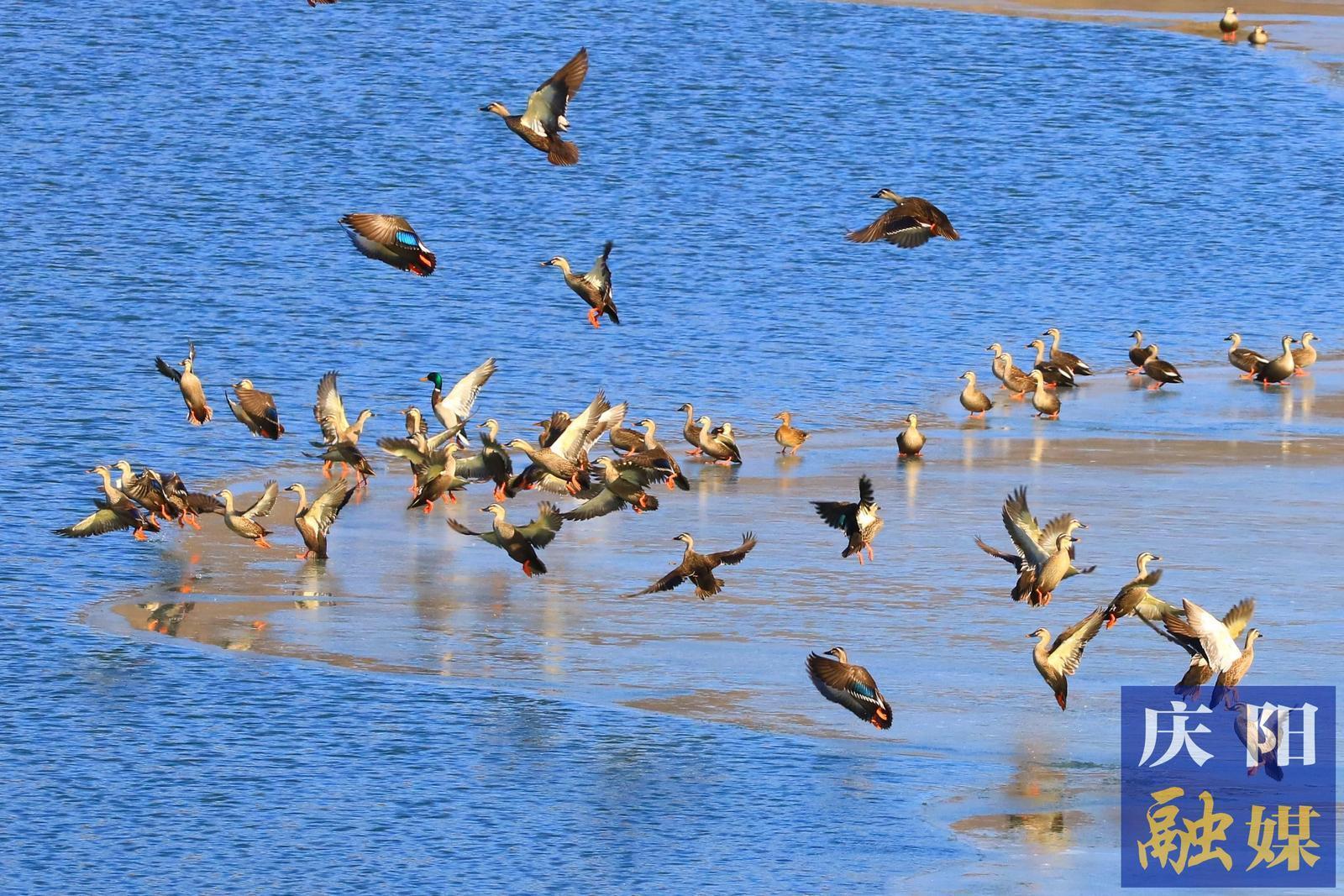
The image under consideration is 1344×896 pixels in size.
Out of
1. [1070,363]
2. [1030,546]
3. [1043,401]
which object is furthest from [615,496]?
[1070,363]

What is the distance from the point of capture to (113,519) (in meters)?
20.1

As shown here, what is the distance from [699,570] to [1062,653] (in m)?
3.19

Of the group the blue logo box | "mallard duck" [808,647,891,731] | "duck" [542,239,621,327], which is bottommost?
the blue logo box

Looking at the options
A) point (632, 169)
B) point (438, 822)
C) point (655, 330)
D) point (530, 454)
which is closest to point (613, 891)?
point (438, 822)

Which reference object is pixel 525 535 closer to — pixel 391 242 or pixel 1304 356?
pixel 391 242

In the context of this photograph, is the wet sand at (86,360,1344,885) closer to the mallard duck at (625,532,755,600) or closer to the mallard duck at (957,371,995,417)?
the mallard duck at (625,532,755,600)

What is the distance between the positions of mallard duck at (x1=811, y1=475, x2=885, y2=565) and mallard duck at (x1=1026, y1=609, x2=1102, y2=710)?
2.96m

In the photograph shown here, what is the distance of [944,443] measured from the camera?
24359mm

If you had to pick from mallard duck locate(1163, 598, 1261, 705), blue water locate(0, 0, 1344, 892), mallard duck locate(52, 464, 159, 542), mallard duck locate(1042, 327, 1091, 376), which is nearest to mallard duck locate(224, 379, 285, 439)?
mallard duck locate(52, 464, 159, 542)

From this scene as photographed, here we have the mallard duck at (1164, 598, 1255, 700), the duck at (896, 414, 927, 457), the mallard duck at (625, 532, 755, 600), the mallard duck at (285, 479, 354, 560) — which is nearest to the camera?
the mallard duck at (1164, 598, 1255, 700)

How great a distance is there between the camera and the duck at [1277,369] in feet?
90.4

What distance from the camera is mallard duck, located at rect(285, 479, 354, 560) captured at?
19.6 m

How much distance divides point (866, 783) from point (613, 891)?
81.5 inches

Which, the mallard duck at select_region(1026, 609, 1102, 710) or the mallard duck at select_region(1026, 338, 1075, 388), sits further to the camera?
the mallard duck at select_region(1026, 338, 1075, 388)
